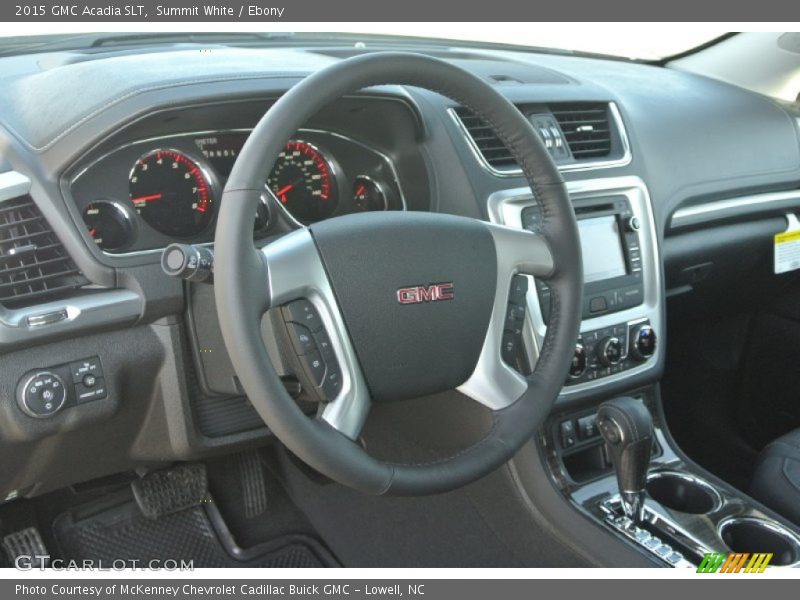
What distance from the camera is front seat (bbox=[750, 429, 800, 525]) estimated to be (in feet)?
6.57

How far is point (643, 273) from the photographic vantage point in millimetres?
2131

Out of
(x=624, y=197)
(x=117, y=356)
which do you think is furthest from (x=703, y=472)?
(x=117, y=356)

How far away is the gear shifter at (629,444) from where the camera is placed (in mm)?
1829

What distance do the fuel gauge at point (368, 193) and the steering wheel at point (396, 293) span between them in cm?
47

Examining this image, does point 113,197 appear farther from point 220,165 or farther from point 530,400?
point 530,400

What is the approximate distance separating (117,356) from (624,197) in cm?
117

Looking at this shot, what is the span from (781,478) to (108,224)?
1.49 m

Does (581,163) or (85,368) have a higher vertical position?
(581,163)

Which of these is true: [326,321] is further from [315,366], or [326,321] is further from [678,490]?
[678,490]

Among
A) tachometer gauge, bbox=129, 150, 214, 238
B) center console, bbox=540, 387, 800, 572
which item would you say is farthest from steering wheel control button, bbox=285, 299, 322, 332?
center console, bbox=540, 387, 800, 572

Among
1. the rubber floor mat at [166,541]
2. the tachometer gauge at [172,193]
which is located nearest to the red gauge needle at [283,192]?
the tachometer gauge at [172,193]

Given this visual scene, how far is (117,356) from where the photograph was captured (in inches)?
64.8

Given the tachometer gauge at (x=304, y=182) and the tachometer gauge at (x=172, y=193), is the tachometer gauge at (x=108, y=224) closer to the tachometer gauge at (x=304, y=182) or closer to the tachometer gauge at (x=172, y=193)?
the tachometer gauge at (x=172, y=193)

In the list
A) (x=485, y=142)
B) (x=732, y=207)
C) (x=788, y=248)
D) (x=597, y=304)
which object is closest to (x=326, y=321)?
(x=485, y=142)
